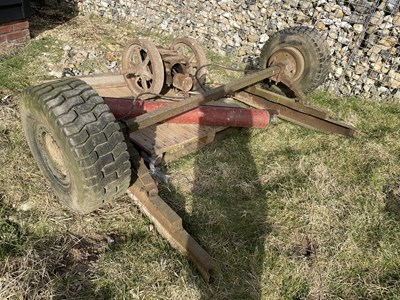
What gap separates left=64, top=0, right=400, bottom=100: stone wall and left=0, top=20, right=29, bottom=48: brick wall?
2.78 metres

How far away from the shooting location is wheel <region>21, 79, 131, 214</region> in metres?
2.50

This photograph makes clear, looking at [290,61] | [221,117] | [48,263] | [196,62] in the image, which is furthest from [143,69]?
[48,263]

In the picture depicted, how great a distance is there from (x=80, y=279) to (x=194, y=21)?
5906mm

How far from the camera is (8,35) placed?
5.74 meters

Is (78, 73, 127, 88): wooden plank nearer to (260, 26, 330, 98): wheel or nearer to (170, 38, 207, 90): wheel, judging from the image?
(170, 38, 207, 90): wheel

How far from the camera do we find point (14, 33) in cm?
582

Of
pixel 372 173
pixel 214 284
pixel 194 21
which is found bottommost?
pixel 214 284

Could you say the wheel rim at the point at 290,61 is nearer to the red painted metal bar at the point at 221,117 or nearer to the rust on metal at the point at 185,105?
the rust on metal at the point at 185,105

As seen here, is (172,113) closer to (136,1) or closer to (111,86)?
(111,86)

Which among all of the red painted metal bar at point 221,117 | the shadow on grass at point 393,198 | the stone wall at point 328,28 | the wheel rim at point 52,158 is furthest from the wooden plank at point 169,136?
the stone wall at point 328,28

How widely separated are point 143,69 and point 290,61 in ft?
6.50

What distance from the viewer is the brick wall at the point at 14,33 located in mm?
5652

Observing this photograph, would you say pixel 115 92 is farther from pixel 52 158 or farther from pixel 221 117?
pixel 52 158

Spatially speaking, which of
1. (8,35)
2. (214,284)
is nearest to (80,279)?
(214,284)
